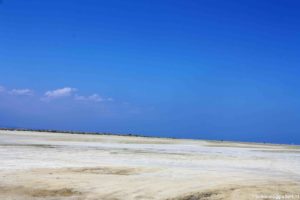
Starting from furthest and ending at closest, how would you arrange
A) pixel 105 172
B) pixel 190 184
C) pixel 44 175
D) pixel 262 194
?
1. pixel 105 172
2. pixel 44 175
3. pixel 190 184
4. pixel 262 194

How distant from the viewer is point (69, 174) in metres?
18.4

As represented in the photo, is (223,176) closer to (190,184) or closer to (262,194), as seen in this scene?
(190,184)

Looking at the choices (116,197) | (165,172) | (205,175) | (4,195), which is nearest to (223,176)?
(205,175)

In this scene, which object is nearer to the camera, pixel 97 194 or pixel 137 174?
pixel 97 194

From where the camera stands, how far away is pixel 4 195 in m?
14.5

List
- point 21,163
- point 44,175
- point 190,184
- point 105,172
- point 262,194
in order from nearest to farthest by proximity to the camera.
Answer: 1. point 262,194
2. point 190,184
3. point 44,175
4. point 105,172
5. point 21,163

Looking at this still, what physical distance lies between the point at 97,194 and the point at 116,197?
71 cm

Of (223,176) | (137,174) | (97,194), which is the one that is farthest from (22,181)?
(223,176)

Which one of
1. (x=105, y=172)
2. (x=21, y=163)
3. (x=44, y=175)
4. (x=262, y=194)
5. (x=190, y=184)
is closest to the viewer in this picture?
(x=262, y=194)

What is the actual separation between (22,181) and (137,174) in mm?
4710

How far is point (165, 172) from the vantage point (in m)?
19.8

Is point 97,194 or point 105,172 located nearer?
point 97,194

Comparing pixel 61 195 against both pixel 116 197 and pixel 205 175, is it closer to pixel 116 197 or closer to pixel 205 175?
pixel 116 197

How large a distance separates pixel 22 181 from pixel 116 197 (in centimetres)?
411
